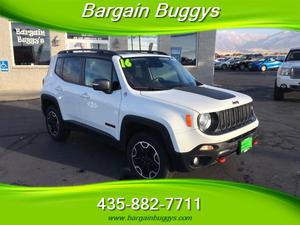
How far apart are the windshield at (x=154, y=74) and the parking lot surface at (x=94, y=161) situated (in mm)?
1226

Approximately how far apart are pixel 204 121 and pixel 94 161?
7.22ft

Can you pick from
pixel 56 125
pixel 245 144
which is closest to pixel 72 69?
pixel 56 125

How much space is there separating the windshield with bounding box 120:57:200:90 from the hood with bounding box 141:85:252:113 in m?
0.24

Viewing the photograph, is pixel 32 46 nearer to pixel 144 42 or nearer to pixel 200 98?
pixel 144 42

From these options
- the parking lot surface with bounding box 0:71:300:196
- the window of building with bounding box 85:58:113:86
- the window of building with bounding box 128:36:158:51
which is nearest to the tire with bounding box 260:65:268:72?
the window of building with bounding box 128:36:158:51

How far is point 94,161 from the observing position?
17.2 feet

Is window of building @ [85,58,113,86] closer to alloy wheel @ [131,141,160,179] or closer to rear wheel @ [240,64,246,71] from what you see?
alloy wheel @ [131,141,160,179]

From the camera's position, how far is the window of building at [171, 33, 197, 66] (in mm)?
15289

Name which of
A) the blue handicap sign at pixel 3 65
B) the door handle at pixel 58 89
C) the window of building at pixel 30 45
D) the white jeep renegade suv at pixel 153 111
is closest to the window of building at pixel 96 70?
the white jeep renegade suv at pixel 153 111

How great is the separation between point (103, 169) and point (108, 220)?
1314 millimetres

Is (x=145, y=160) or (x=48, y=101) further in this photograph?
(x=48, y=101)

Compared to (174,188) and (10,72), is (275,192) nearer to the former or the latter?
(174,188)

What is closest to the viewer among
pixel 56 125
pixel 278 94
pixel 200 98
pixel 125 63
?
pixel 200 98

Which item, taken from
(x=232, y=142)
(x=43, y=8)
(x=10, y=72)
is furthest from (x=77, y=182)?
(x=10, y=72)
